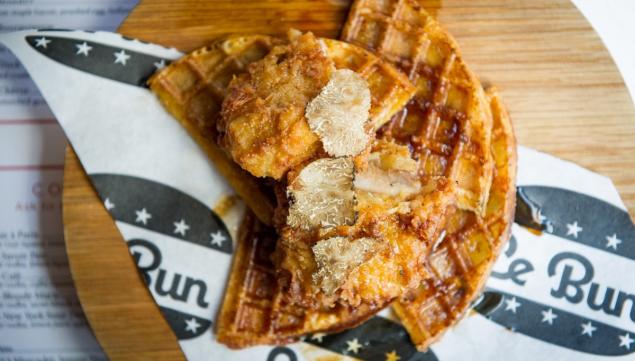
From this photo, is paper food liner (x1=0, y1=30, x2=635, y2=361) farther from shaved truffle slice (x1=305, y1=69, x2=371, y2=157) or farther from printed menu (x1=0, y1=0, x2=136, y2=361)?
shaved truffle slice (x1=305, y1=69, x2=371, y2=157)

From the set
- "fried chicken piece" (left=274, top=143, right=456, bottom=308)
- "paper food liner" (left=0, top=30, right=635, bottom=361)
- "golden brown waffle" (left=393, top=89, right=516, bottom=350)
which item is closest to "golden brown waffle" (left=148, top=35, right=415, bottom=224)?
"paper food liner" (left=0, top=30, right=635, bottom=361)

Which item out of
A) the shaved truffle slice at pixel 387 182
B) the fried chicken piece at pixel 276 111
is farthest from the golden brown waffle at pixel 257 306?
the shaved truffle slice at pixel 387 182

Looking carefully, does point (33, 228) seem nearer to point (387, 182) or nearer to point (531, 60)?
point (387, 182)

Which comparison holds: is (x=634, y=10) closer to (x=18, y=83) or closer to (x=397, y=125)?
(x=397, y=125)

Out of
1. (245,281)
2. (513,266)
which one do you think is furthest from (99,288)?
(513,266)

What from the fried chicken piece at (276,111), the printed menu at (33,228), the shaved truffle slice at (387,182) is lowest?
the printed menu at (33,228)

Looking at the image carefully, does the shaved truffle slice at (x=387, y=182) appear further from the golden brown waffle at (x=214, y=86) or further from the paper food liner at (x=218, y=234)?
the paper food liner at (x=218, y=234)

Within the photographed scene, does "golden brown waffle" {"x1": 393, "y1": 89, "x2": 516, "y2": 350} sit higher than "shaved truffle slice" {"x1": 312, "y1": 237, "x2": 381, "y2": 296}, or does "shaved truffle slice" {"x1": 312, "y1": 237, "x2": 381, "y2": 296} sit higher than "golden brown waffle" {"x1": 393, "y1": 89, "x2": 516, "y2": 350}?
"shaved truffle slice" {"x1": 312, "y1": 237, "x2": 381, "y2": 296}
